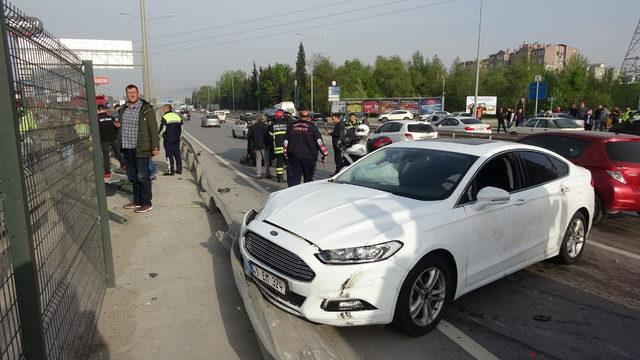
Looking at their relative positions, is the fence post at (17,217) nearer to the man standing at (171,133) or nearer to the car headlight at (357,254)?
the car headlight at (357,254)

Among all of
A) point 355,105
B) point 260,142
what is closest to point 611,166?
point 260,142

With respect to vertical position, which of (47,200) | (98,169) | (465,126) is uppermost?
(47,200)

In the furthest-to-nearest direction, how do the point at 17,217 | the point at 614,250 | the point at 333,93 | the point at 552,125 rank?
the point at 333,93 → the point at 552,125 → the point at 614,250 → the point at 17,217

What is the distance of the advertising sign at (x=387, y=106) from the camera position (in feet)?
188

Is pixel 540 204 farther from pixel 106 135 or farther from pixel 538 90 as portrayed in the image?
pixel 538 90

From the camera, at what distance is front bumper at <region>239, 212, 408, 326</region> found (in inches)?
131

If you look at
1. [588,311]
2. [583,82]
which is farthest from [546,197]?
[583,82]

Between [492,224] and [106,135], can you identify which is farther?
[106,135]

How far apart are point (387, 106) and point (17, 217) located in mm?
57645

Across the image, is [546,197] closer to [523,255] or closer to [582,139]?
[523,255]

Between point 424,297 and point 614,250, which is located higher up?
point 424,297

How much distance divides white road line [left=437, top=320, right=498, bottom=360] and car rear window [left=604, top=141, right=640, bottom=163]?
4859 millimetres

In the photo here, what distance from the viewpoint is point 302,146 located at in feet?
25.4

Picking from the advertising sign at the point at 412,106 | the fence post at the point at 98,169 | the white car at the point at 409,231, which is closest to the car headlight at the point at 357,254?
the white car at the point at 409,231
